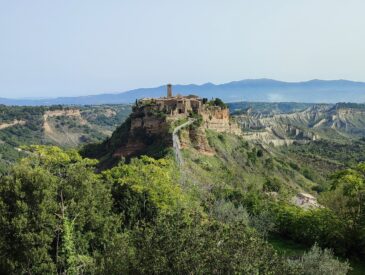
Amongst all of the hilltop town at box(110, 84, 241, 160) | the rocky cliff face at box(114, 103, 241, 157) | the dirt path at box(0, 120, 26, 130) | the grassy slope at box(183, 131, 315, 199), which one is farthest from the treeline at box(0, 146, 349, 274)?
the dirt path at box(0, 120, 26, 130)

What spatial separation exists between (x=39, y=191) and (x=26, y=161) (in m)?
4.46

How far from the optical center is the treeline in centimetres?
1625

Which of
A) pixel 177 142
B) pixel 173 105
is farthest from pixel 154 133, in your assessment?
pixel 173 105

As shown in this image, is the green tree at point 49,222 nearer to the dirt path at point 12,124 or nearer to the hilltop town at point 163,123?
the hilltop town at point 163,123

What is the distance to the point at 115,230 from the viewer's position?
90.7ft

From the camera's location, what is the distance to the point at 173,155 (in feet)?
207

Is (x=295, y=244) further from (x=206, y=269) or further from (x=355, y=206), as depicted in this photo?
(x=206, y=269)

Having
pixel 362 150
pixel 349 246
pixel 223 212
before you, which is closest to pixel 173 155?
pixel 223 212

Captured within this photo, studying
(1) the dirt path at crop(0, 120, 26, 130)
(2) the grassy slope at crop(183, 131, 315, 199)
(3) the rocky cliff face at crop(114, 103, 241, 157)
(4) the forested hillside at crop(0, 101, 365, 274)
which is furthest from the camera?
(1) the dirt path at crop(0, 120, 26, 130)

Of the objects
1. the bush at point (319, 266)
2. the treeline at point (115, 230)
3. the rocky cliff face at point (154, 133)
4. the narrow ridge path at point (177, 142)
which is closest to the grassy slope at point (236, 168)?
the narrow ridge path at point (177, 142)

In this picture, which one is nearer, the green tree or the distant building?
the green tree

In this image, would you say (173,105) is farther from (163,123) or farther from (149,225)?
(149,225)

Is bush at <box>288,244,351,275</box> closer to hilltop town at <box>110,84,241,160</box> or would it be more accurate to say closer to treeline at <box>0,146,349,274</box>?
treeline at <box>0,146,349,274</box>

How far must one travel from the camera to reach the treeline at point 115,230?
53.3 feet
